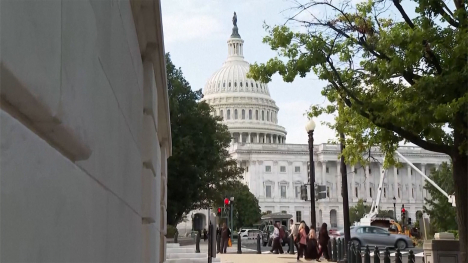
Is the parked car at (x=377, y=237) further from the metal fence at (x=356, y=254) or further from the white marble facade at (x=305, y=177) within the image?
the white marble facade at (x=305, y=177)

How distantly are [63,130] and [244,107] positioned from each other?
14839 centimetres

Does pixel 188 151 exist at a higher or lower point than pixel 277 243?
higher

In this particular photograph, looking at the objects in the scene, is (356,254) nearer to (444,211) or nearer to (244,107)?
(444,211)

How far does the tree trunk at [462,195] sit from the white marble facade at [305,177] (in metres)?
115

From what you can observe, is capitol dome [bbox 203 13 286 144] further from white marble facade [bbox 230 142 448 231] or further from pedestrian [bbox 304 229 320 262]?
pedestrian [bbox 304 229 320 262]

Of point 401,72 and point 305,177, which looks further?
point 305,177

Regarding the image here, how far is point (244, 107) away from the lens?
150000mm

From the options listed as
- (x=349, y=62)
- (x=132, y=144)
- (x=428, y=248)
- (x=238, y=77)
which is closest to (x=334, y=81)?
(x=349, y=62)

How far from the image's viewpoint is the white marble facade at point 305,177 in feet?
431

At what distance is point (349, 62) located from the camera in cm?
1803

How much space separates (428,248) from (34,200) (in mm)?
19728

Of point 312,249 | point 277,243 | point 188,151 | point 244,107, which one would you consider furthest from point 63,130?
point 244,107

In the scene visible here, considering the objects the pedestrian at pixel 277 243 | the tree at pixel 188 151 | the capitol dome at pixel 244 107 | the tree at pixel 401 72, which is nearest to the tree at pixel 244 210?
the capitol dome at pixel 244 107

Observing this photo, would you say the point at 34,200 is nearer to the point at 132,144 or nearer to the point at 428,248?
the point at 132,144
